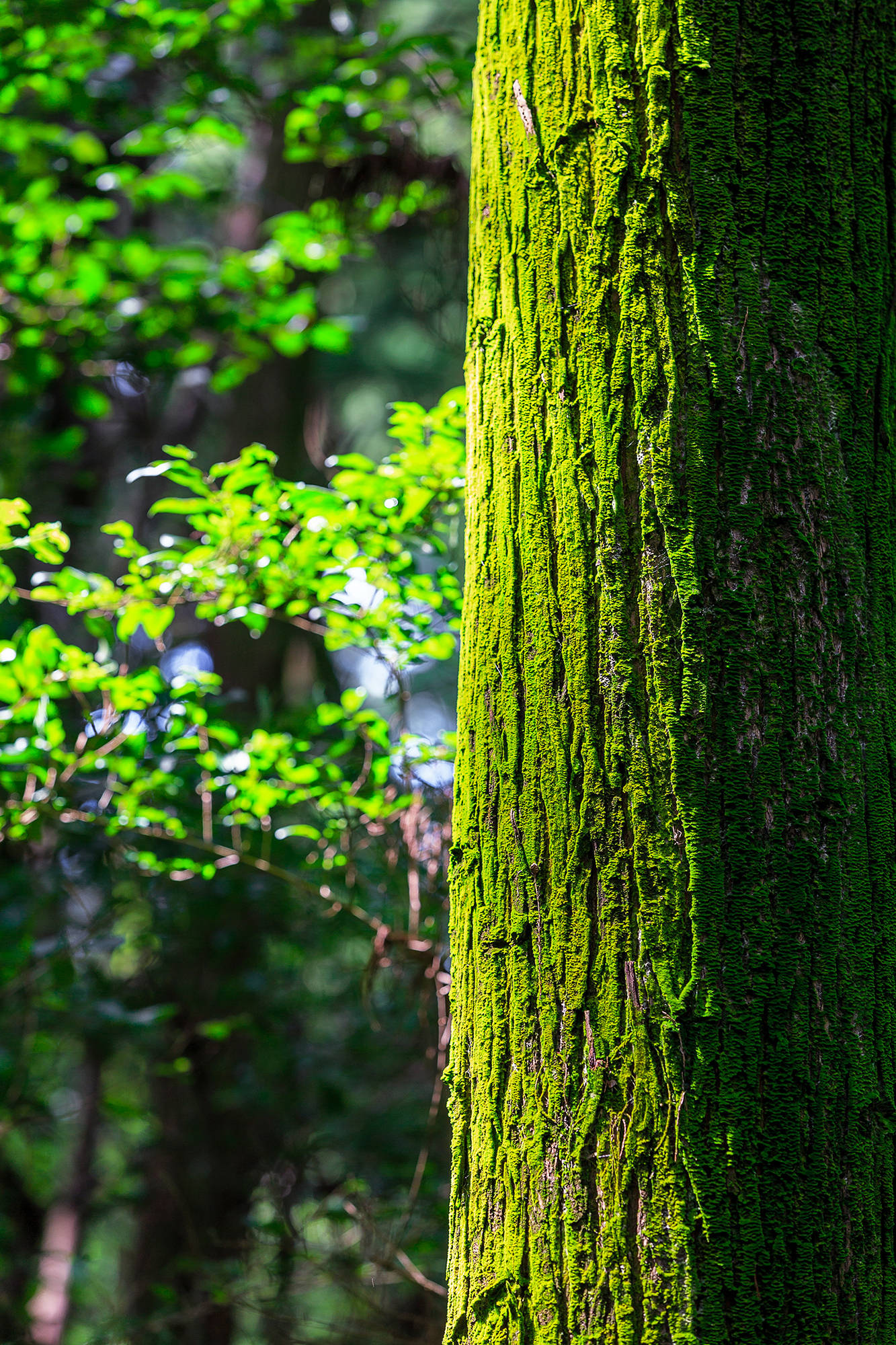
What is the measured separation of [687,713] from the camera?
114 centimetres

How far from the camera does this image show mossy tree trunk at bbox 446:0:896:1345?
41.5 inches

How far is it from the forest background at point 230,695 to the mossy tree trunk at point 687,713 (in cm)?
89

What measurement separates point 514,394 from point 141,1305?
524cm

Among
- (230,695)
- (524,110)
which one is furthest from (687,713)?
(230,695)

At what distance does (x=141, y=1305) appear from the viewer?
480cm

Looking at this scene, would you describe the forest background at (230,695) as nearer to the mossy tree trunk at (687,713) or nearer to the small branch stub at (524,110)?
the small branch stub at (524,110)

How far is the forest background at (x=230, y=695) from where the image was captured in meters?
2.31

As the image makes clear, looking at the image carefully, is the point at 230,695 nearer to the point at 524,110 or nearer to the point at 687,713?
the point at 524,110

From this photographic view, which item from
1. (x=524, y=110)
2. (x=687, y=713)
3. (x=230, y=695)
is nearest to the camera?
(x=687, y=713)

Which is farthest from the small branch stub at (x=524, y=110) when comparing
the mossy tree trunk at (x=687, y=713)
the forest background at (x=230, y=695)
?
the forest background at (x=230, y=695)

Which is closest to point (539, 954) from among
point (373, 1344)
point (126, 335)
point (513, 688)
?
point (513, 688)

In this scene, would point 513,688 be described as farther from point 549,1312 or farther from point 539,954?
point 549,1312

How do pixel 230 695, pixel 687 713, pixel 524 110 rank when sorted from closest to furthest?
1. pixel 687 713
2. pixel 524 110
3. pixel 230 695

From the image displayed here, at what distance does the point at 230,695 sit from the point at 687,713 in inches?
86.6
